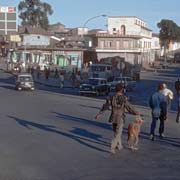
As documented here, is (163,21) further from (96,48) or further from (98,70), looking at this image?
(98,70)

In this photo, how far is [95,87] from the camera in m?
46.8

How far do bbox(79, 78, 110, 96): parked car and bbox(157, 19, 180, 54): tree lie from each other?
465 feet

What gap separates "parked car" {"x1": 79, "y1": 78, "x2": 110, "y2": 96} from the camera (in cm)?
4638

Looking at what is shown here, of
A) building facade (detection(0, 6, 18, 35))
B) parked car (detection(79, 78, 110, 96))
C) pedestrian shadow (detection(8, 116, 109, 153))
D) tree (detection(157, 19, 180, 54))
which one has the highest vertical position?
tree (detection(157, 19, 180, 54))

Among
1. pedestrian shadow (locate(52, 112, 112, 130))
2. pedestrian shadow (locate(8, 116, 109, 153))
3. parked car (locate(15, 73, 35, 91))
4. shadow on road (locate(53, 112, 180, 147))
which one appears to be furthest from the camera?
parked car (locate(15, 73, 35, 91))

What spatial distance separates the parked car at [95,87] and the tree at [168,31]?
5579 inches

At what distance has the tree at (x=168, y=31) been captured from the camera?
18841 centimetres

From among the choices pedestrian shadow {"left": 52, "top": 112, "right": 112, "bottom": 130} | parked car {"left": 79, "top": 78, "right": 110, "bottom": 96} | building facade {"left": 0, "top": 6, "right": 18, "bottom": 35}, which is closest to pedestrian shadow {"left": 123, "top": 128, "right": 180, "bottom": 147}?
pedestrian shadow {"left": 52, "top": 112, "right": 112, "bottom": 130}

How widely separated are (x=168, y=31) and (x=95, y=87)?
484 feet

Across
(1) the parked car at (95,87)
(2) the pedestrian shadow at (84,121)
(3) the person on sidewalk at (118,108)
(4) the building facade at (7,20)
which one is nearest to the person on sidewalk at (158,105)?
(3) the person on sidewalk at (118,108)

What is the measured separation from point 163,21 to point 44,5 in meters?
51.8

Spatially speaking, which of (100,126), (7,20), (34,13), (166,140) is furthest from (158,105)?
(34,13)

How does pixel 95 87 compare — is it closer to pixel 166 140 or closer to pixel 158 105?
pixel 166 140

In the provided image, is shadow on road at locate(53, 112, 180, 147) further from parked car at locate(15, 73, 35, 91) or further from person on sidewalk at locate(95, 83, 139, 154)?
parked car at locate(15, 73, 35, 91)
